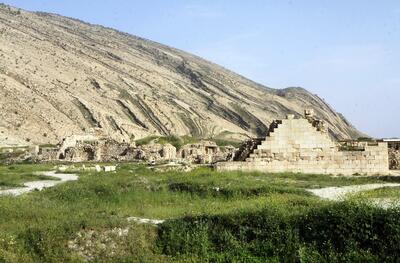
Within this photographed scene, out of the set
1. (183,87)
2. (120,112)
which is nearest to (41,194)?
(120,112)

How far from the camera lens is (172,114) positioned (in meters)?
88.8

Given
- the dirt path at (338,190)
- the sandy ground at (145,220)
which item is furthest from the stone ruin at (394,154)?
the sandy ground at (145,220)

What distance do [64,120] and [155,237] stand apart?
60.1m

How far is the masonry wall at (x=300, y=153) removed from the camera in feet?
80.3

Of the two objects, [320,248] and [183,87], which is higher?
[183,87]

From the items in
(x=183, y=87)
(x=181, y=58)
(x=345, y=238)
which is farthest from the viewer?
(x=181, y=58)

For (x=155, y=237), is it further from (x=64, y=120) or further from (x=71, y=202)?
(x=64, y=120)

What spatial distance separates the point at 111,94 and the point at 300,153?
64947 mm

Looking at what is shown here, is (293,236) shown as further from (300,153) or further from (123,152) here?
(123,152)

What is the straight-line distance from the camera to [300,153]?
24.7 metres

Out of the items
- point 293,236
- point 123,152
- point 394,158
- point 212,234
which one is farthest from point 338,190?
point 123,152

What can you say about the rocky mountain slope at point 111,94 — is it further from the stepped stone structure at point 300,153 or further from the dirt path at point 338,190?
the dirt path at point 338,190

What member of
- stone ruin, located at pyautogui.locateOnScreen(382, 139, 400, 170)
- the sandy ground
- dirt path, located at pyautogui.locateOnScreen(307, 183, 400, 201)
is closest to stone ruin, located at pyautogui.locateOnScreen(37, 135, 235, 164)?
stone ruin, located at pyautogui.locateOnScreen(382, 139, 400, 170)

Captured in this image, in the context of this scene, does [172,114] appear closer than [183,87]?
Yes
